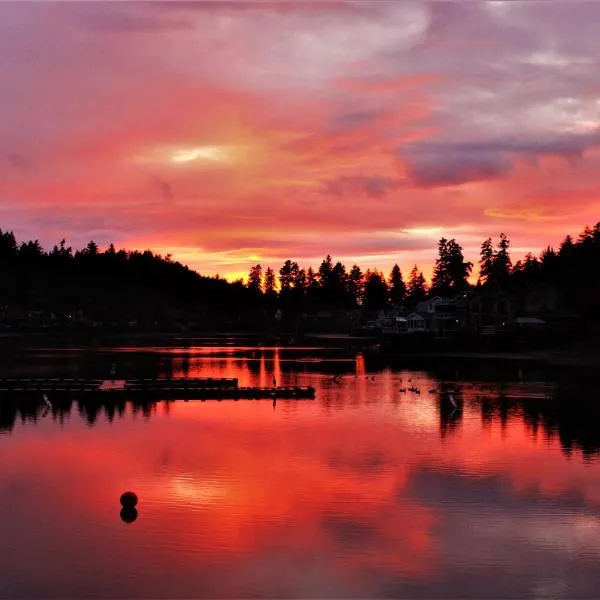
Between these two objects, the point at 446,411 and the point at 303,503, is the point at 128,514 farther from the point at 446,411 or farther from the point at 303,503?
the point at 446,411

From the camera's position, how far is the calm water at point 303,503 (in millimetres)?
22688

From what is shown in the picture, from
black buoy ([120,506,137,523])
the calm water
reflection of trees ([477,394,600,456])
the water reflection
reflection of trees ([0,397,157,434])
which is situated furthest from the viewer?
reflection of trees ([0,397,157,434])

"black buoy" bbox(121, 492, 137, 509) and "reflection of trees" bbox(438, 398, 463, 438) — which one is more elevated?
"black buoy" bbox(121, 492, 137, 509)

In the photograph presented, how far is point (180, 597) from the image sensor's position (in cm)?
2134

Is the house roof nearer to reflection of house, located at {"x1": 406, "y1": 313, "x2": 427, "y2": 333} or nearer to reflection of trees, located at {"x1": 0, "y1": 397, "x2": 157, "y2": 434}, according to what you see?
reflection of house, located at {"x1": 406, "y1": 313, "x2": 427, "y2": 333}

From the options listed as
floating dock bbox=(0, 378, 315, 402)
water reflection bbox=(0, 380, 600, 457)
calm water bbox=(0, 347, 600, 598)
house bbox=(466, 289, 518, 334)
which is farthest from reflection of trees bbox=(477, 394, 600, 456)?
house bbox=(466, 289, 518, 334)

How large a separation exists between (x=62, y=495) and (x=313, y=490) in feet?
35.9

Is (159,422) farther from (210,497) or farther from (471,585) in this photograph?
(471,585)

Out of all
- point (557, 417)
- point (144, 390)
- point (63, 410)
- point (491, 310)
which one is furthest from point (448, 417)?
point (491, 310)

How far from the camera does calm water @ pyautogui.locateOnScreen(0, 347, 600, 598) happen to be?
74.4ft

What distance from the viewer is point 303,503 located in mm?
30875

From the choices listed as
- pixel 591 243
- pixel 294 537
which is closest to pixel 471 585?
pixel 294 537

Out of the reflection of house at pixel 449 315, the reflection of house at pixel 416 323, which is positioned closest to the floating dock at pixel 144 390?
the reflection of house at pixel 449 315

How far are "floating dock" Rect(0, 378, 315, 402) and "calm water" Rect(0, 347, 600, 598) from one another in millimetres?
6822
